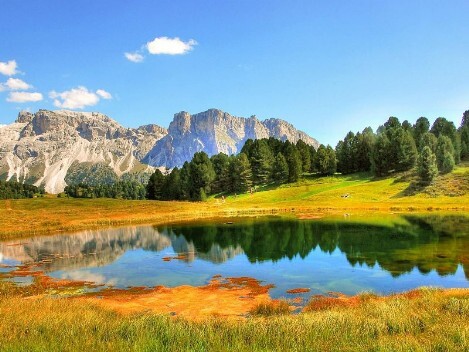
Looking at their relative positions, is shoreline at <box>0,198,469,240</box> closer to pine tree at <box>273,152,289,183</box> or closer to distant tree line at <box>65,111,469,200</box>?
distant tree line at <box>65,111,469,200</box>

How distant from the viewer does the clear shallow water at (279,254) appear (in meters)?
31.0

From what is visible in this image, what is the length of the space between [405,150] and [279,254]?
316ft

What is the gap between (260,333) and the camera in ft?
44.4

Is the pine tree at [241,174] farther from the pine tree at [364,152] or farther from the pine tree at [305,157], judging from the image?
the pine tree at [364,152]

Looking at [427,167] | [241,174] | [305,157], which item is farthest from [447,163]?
[241,174]

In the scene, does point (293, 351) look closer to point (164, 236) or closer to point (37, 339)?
point (37, 339)

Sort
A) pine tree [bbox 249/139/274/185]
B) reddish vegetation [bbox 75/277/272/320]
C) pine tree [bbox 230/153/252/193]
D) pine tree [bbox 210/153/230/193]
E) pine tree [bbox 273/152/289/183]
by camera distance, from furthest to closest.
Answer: pine tree [bbox 210/153/230/193] → pine tree [bbox 249/139/274/185] → pine tree [bbox 230/153/252/193] → pine tree [bbox 273/152/289/183] → reddish vegetation [bbox 75/277/272/320]

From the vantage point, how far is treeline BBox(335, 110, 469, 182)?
10826 cm

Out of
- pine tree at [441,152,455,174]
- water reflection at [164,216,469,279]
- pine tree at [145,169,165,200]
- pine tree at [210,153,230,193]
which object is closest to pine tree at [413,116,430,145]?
pine tree at [441,152,455,174]

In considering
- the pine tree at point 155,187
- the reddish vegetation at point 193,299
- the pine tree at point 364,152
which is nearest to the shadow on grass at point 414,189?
the pine tree at point 364,152

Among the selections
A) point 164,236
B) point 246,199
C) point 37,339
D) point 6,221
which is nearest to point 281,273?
point 37,339

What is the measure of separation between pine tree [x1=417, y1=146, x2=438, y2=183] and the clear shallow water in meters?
38.0

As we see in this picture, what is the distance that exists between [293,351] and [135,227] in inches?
2757

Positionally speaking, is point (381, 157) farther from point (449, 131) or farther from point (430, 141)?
point (449, 131)
